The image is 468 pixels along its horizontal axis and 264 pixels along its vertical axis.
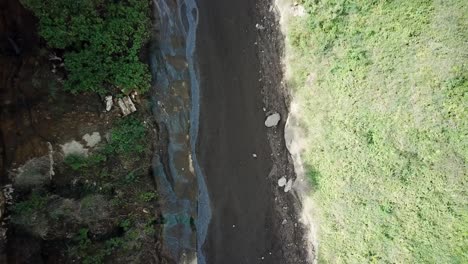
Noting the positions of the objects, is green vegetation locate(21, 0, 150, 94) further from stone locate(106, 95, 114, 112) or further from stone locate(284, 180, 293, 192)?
stone locate(284, 180, 293, 192)

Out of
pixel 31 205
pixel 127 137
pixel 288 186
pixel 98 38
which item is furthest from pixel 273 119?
pixel 31 205

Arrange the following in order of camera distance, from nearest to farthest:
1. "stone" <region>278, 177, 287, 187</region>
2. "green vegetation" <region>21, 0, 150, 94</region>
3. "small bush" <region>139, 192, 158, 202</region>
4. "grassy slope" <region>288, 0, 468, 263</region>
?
"grassy slope" <region>288, 0, 468, 263</region>
"green vegetation" <region>21, 0, 150, 94</region>
"small bush" <region>139, 192, 158, 202</region>
"stone" <region>278, 177, 287, 187</region>

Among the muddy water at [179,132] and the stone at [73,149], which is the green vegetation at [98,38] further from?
the stone at [73,149]

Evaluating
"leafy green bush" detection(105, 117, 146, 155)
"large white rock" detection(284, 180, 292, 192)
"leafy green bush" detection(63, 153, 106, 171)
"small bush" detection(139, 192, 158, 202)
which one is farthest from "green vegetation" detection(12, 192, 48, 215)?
"large white rock" detection(284, 180, 292, 192)

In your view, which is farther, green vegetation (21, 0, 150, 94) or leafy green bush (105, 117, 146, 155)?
leafy green bush (105, 117, 146, 155)

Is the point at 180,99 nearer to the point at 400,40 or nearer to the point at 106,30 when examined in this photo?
the point at 106,30

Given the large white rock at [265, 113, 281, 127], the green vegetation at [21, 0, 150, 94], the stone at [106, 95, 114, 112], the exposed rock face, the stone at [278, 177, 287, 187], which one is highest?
the green vegetation at [21, 0, 150, 94]

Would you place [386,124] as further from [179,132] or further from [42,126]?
[42,126]
